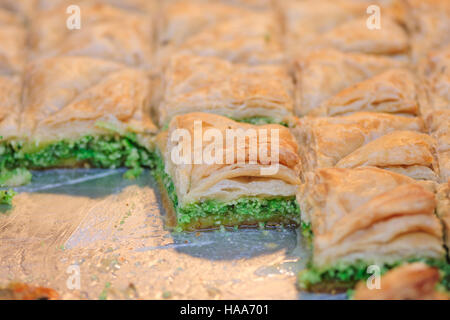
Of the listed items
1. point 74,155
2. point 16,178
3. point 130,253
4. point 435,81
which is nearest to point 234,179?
point 130,253

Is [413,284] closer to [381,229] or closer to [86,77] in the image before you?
[381,229]

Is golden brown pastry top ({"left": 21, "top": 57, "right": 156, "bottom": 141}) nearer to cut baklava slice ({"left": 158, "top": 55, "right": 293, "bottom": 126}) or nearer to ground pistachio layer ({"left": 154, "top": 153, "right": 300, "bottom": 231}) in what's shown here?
cut baklava slice ({"left": 158, "top": 55, "right": 293, "bottom": 126})

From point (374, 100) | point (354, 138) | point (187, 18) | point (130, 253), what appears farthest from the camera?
point (187, 18)

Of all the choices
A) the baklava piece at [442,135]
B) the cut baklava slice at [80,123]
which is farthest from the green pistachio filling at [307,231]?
the cut baklava slice at [80,123]

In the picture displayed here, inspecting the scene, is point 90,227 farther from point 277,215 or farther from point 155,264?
point 277,215

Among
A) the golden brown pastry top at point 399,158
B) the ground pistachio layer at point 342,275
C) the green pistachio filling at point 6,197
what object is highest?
the golden brown pastry top at point 399,158

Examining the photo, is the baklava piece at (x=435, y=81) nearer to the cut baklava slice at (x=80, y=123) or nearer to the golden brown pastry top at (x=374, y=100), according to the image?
the golden brown pastry top at (x=374, y=100)

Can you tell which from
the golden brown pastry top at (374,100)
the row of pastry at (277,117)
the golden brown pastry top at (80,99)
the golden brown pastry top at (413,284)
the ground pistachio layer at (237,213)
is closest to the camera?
the golden brown pastry top at (413,284)

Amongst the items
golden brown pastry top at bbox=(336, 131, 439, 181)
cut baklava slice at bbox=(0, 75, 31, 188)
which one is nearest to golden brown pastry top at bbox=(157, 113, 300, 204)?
golden brown pastry top at bbox=(336, 131, 439, 181)
